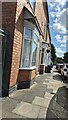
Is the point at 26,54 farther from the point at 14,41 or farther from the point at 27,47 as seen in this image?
the point at 14,41

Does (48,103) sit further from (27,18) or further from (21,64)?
(27,18)

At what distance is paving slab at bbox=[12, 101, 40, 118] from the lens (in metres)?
4.74

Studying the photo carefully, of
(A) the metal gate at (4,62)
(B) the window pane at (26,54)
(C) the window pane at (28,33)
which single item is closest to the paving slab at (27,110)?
(A) the metal gate at (4,62)

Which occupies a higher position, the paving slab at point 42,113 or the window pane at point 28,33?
the window pane at point 28,33

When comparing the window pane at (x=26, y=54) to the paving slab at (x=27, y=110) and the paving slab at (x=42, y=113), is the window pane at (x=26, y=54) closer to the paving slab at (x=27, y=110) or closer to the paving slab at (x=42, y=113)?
the paving slab at (x=27, y=110)

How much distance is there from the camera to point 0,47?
253 inches

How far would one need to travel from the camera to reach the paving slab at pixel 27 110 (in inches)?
187

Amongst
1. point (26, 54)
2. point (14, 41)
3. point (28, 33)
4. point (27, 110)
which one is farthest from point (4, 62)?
point (28, 33)

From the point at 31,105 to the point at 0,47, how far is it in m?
2.70

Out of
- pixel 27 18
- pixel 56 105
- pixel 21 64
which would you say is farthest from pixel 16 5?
pixel 56 105

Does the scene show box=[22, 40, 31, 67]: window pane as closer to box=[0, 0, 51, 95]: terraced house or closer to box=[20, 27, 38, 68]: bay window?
box=[20, 27, 38, 68]: bay window

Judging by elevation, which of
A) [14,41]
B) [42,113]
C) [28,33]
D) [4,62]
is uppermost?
[28,33]

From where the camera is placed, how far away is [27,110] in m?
5.08

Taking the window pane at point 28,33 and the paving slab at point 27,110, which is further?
the window pane at point 28,33
